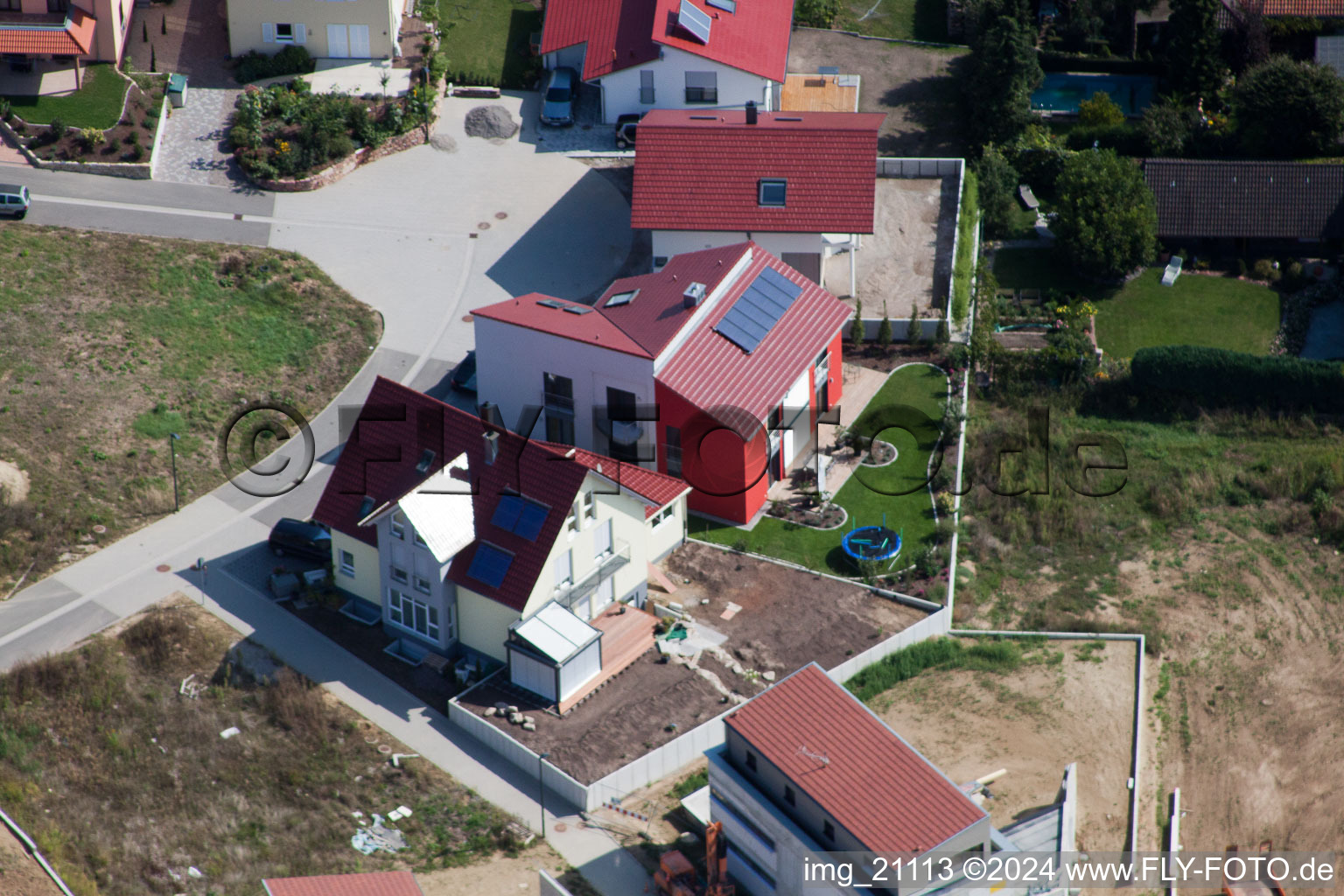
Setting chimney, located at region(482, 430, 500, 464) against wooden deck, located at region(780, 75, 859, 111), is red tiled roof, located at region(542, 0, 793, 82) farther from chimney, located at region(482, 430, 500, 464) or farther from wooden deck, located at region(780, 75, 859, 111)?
chimney, located at region(482, 430, 500, 464)

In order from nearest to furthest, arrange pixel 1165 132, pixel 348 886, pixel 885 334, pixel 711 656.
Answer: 1. pixel 348 886
2. pixel 711 656
3. pixel 885 334
4. pixel 1165 132

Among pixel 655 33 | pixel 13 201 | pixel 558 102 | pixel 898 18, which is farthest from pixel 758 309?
pixel 898 18

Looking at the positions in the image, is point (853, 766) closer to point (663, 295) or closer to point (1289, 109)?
point (663, 295)

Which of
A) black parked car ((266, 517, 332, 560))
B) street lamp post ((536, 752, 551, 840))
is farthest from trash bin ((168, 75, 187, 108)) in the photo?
street lamp post ((536, 752, 551, 840))

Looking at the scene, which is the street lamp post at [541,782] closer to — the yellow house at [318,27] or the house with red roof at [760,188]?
Result: the house with red roof at [760,188]

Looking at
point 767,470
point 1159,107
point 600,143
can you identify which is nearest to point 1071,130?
point 1159,107
